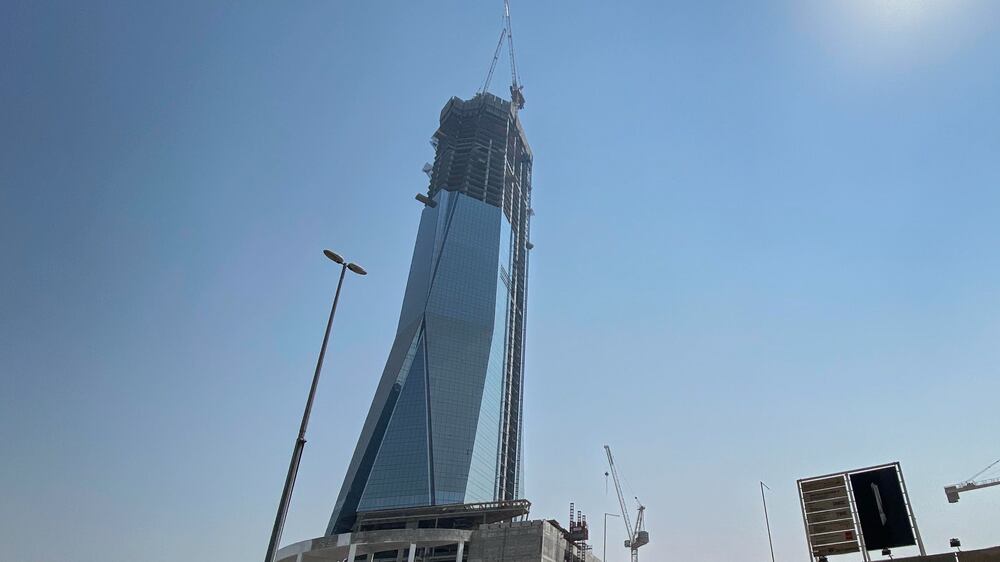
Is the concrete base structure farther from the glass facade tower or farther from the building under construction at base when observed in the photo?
the glass facade tower

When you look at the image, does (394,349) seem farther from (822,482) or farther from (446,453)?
(822,482)

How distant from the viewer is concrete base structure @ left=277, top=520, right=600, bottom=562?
108 m

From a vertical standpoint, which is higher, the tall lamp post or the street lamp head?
the street lamp head

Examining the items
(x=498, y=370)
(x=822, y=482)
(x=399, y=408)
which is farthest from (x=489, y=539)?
(x=822, y=482)

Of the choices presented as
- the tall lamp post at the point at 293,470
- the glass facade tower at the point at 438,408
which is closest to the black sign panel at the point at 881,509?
the tall lamp post at the point at 293,470

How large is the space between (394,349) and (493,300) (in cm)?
3273

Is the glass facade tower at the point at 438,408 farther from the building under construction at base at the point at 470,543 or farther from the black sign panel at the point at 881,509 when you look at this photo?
the black sign panel at the point at 881,509

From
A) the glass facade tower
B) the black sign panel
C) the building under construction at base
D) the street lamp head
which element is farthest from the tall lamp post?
the glass facade tower

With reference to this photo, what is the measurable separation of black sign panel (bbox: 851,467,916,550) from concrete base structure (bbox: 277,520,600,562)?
84757mm

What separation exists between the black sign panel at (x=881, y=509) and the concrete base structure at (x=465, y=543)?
84757 millimetres

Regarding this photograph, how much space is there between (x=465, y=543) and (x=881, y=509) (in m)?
98.9

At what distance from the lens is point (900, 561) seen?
922 inches

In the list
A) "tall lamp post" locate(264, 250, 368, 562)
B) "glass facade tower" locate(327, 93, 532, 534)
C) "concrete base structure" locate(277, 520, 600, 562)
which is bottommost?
"tall lamp post" locate(264, 250, 368, 562)

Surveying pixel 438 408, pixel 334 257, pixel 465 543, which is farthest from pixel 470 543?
pixel 334 257
